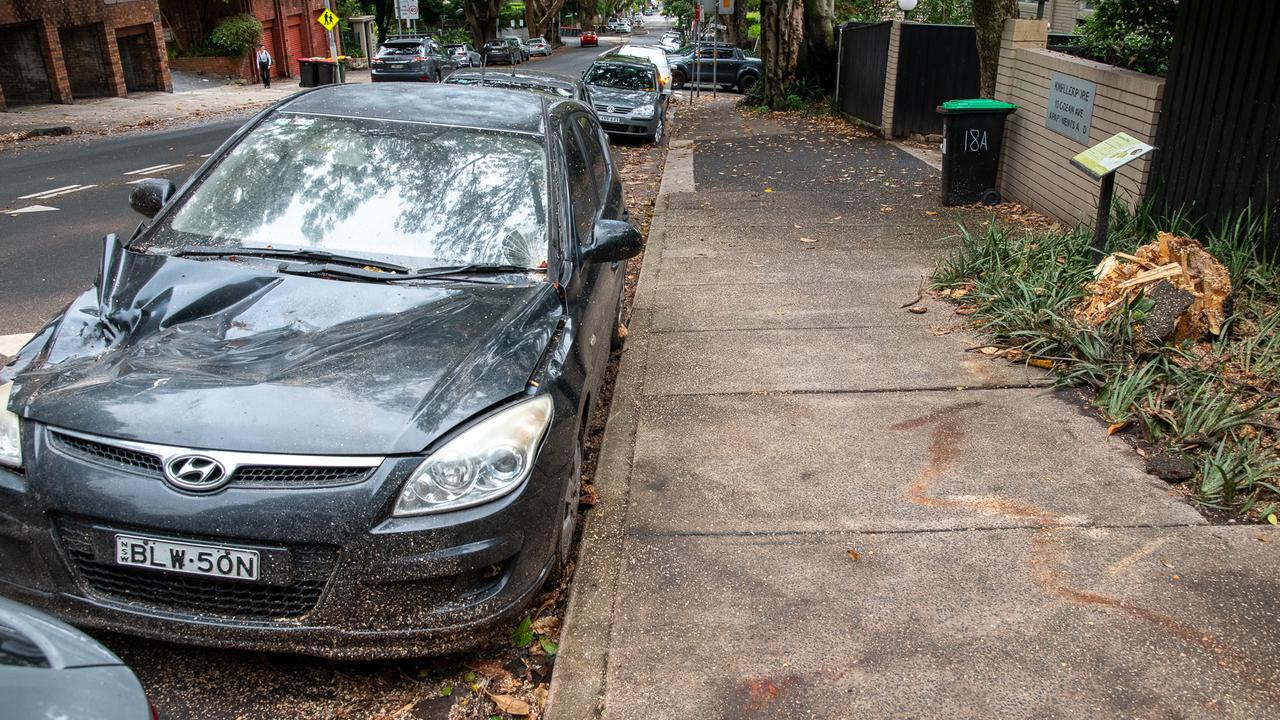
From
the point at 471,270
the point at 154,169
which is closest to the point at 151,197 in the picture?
the point at 471,270

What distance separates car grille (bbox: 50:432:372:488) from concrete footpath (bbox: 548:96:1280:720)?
951mm

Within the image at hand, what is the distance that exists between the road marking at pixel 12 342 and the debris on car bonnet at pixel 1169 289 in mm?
6337

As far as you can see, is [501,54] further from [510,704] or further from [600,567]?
[510,704]

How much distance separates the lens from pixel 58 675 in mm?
1931

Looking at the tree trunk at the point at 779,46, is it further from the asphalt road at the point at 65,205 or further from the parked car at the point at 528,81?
the asphalt road at the point at 65,205

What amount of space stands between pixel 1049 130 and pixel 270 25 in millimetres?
38296

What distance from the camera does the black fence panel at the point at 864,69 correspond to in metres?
17.5

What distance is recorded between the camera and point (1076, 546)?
12.8ft

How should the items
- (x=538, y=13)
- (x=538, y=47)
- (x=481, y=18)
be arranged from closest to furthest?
1. (x=481, y=18)
2. (x=538, y=47)
3. (x=538, y=13)

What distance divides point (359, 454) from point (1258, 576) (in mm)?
3152

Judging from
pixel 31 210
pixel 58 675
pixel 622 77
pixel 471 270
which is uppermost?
pixel 471 270

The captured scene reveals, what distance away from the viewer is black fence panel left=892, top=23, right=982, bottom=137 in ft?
50.9

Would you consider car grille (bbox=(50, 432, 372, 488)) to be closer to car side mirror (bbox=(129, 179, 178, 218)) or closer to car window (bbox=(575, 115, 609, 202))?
car side mirror (bbox=(129, 179, 178, 218))

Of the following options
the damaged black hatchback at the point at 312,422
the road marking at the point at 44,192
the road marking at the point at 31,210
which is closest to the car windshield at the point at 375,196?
the damaged black hatchback at the point at 312,422
